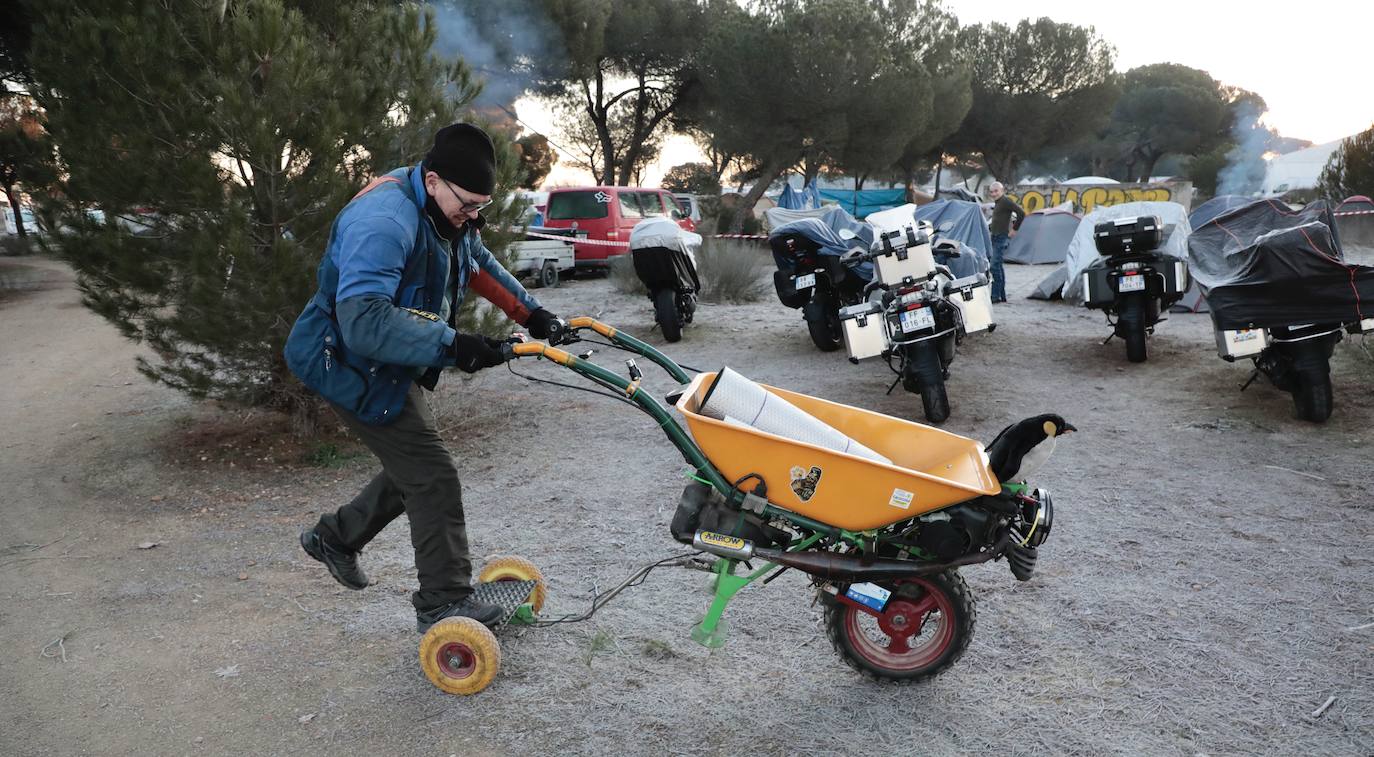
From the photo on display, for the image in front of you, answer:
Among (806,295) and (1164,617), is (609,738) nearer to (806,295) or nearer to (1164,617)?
(1164,617)

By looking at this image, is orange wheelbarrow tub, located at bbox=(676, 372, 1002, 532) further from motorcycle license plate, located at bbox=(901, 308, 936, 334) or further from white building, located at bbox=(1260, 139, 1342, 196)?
white building, located at bbox=(1260, 139, 1342, 196)

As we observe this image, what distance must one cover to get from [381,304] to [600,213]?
13.9m

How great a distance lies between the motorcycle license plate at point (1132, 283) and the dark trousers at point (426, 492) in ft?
21.6

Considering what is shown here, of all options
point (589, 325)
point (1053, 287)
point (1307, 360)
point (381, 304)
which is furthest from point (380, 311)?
point (1053, 287)

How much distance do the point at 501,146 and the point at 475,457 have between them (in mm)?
Result: 2171

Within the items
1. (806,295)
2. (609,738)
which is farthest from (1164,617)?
(806,295)

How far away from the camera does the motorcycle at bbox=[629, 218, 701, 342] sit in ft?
32.1

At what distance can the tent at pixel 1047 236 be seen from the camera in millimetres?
17875

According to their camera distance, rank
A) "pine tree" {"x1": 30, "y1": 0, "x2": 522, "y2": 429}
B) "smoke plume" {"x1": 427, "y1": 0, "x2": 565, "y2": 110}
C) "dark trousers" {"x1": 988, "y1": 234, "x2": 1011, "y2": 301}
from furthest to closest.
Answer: "smoke plume" {"x1": 427, "y1": 0, "x2": 565, "y2": 110} < "dark trousers" {"x1": 988, "y1": 234, "x2": 1011, "y2": 301} < "pine tree" {"x1": 30, "y1": 0, "x2": 522, "y2": 429}

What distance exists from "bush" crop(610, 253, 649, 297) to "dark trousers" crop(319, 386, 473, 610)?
Answer: 9933mm

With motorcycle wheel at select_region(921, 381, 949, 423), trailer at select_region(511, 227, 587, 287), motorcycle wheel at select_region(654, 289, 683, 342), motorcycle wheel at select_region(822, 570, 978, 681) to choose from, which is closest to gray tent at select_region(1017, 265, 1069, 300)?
motorcycle wheel at select_region(654, 289, 683, 342)

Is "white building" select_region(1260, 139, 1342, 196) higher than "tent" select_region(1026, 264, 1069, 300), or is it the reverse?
"white building" select_region(1260, 139, 1342, 196)

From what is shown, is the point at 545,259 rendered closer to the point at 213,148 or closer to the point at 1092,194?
the point at 213,148

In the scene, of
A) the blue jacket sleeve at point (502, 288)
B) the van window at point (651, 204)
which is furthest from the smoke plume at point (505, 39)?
the blue jacket sleeve at point (502, 288)
